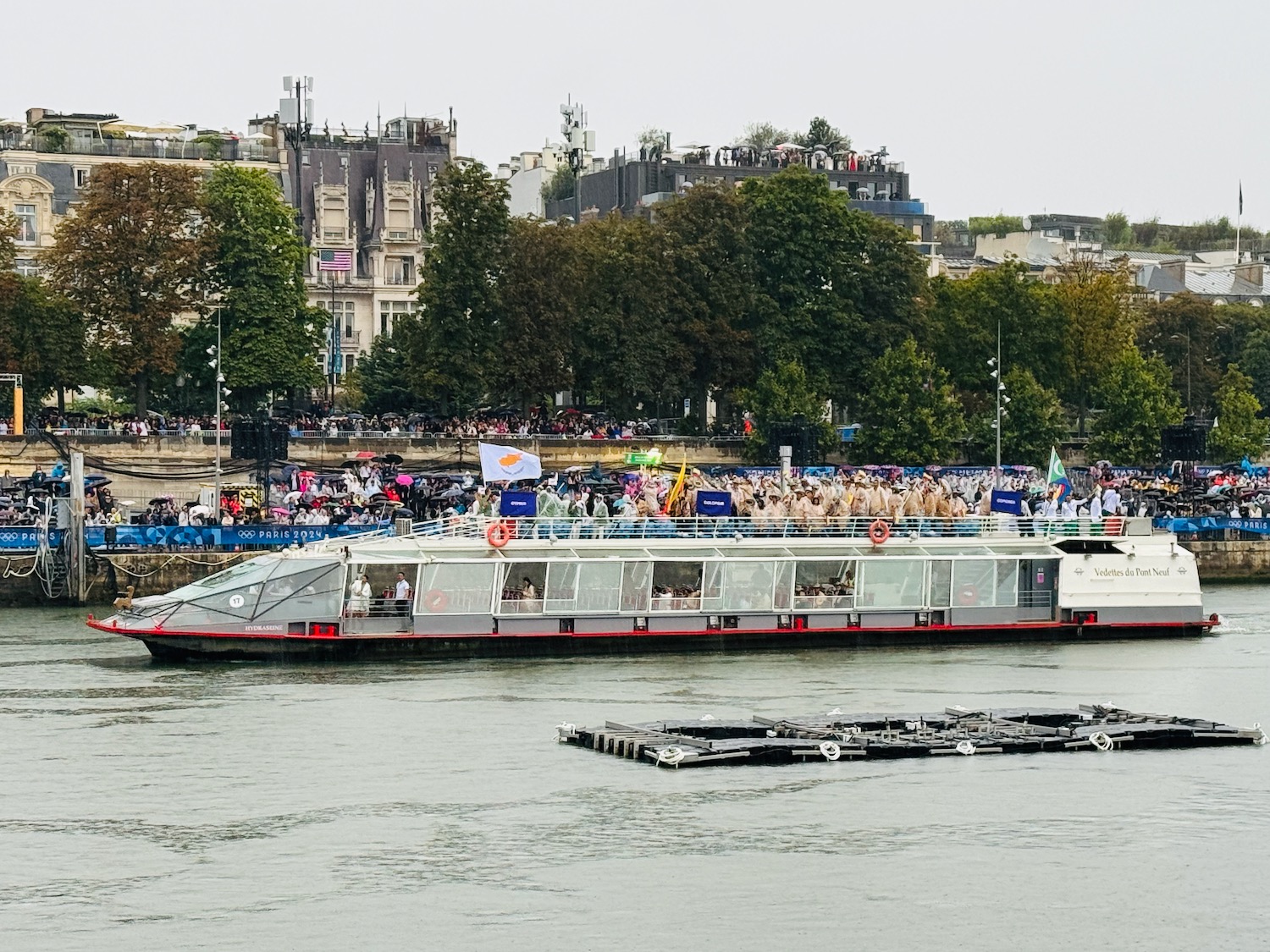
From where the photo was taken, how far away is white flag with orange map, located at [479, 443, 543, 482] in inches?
2247

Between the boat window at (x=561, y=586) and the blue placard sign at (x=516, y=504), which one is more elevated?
the blue placard sign at (x=516, y=504)

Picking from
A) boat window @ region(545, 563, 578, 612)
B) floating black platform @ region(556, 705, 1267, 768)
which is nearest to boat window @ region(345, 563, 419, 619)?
boat window @ region(545, 563, 578, 612)

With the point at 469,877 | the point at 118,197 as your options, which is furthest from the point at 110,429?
the point at 469,877

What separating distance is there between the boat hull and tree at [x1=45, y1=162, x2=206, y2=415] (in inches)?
1619

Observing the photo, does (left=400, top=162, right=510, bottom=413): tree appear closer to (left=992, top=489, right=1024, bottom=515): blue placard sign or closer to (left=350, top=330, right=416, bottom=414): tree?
(left=350, top=330, right=416, bottom=414): tree

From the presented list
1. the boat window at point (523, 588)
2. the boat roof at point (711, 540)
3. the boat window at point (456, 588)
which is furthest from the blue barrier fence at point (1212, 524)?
the boat window at point (456, 588)

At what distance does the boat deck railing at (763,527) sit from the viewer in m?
51.5

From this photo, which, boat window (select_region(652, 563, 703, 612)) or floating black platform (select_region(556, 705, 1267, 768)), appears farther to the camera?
boat window (select_region(652, 563, 703, 612))

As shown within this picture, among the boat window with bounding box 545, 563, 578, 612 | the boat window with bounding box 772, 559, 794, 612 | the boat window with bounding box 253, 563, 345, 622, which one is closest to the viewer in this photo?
the boat window with bounding box 253, 563, 345, 622

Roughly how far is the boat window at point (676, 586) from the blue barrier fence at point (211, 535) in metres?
14.3

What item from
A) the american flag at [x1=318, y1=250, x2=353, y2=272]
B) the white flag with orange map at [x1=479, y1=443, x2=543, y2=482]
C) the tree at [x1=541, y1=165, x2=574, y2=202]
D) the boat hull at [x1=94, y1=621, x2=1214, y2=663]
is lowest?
the boat hull at [x1=94, y1=621, x2=1214, y2=663]

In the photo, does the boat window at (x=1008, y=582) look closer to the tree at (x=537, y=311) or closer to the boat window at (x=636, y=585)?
the boat window at (x=636, y=585)

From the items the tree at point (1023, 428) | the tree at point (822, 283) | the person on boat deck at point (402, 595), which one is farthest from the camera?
the tree at point (822, 283)

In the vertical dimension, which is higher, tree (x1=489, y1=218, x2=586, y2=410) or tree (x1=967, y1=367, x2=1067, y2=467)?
tree (x1=489, y1=218, x2=586, y2=410)
